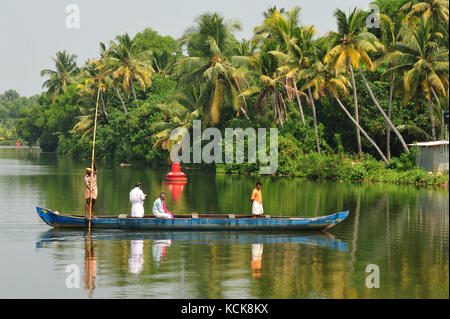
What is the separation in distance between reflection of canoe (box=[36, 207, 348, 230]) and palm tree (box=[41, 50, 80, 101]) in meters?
86.2

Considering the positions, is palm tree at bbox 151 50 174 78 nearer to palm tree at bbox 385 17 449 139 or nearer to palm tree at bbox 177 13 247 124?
palm tree at bbox 177 13 247 124

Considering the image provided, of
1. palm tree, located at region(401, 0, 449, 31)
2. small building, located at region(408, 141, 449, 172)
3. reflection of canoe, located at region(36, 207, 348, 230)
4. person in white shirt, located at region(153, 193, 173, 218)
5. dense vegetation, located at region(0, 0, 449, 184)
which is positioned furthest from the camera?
palm tree, located at region(401, 0, 449, 31)

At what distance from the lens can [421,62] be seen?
43.1m

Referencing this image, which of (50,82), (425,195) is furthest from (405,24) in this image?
(50,82)

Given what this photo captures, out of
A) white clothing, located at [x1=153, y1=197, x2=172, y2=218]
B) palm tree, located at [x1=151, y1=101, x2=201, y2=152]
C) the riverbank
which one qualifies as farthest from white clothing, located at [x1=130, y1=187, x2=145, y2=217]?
palm tree, located at [x1=151, y1=101, x2=201, y2=152]

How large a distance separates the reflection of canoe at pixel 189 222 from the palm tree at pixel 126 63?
160ft

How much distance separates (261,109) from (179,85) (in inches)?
318

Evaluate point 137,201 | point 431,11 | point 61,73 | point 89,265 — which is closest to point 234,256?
point 89,265

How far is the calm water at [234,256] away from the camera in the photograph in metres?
14.6

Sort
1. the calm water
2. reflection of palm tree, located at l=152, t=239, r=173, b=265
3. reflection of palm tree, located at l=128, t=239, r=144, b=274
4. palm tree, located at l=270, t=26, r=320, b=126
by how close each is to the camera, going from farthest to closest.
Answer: palm tree, located at l=270, t=26, r=320, b=126
reflection of palm tree, located at l=152, t=239, r=173, b=265
reflection of palm tree, located at l=128, t=239, r=144, b=274
the calm water

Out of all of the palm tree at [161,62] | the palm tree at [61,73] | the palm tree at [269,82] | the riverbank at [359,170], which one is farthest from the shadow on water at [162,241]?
the palm tree at [61,73]

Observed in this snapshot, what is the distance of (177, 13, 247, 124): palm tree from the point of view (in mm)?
53688

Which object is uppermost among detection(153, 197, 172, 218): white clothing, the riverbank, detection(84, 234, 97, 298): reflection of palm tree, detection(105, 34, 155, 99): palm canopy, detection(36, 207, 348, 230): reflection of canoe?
detection(105, 34, 155, 99): palm canopy

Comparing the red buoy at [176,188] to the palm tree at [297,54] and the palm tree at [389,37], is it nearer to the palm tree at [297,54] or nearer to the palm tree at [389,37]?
the palm tree at [297,54]
